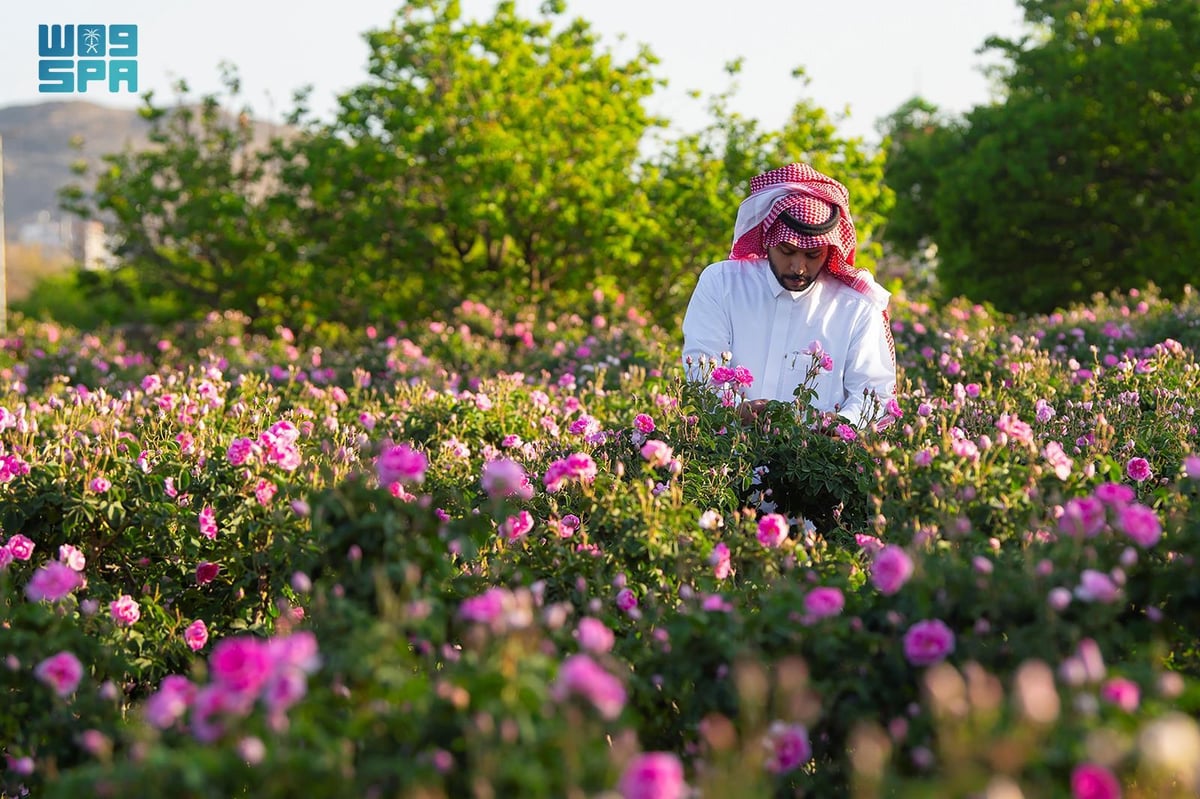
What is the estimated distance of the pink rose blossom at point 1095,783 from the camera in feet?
5.38

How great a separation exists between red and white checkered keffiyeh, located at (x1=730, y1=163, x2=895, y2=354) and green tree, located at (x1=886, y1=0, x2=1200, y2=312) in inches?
655

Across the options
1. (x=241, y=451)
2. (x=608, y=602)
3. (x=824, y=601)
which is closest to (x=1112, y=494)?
(x=824, y=601)

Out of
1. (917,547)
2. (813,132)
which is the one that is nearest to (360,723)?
(917,547)

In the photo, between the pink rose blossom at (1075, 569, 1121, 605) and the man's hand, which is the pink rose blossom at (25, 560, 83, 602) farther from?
the man's hand

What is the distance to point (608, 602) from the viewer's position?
3.19m

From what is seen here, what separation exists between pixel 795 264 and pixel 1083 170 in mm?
18322

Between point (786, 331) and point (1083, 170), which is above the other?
point (1083, 170)

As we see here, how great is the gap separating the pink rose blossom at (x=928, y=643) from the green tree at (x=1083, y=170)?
1921 centimetres

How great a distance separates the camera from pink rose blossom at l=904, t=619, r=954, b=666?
231 centimetres

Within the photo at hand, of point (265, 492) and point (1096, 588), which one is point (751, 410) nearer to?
point (265, 492)

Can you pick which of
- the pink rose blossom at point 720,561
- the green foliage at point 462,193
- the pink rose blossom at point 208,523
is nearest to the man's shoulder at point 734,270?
the pink rose blossom at point 720,561

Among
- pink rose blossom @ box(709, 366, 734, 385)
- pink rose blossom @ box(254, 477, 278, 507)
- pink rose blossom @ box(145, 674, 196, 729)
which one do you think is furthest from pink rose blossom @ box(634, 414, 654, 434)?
pink rose blossom @ box(145, 674, 196, 729)

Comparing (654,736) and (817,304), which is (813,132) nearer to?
(817,304)

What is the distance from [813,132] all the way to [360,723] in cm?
1150
